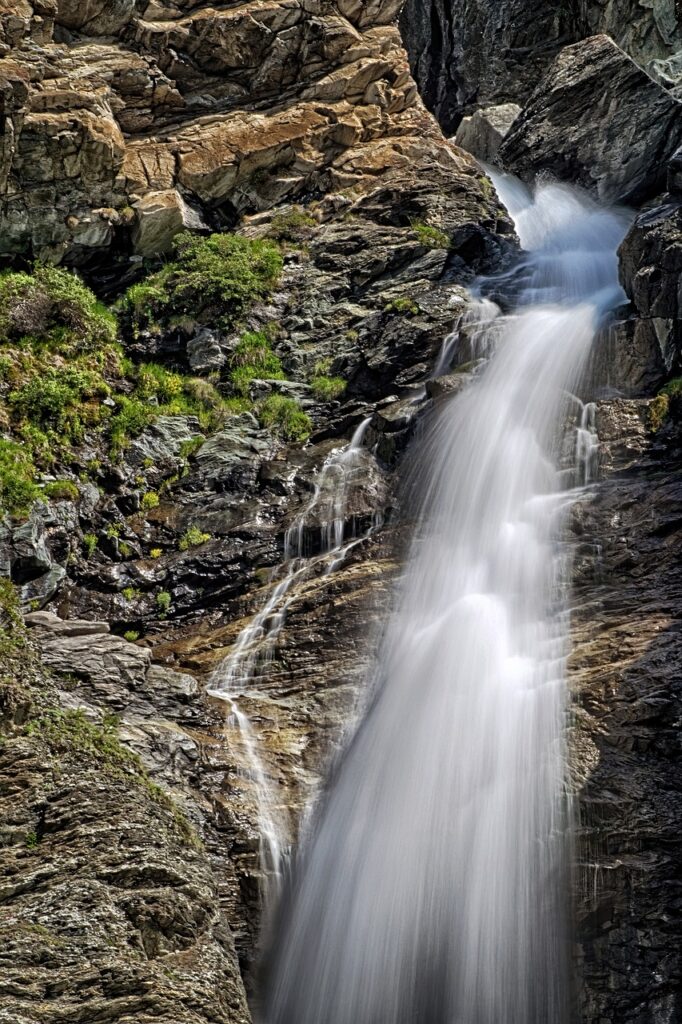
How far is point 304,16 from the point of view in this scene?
79.9 feet

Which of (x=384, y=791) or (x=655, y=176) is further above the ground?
(x=655, y=176)

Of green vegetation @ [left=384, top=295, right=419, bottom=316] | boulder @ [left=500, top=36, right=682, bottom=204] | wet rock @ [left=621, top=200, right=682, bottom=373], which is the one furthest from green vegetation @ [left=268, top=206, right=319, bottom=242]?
boulder @ [left=500, top=36, right=682, bottom=204]

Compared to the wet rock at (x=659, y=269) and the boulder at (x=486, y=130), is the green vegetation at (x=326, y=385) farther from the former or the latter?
the boulder at (x=486, y=130)

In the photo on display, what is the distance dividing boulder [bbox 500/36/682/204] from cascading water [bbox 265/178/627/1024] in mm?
15578

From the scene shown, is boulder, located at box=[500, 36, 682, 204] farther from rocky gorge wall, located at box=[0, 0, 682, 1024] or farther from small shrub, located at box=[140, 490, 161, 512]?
small shrub, located at box=[140, 490, 161, 512]

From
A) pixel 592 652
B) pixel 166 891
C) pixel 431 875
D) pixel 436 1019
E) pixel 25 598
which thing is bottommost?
pixel 436 1019

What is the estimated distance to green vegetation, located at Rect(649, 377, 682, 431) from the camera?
45.0ft

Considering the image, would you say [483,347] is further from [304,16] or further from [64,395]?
[304,16]

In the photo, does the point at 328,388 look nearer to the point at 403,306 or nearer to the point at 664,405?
the point at 403,306

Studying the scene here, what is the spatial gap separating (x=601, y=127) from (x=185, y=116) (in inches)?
481

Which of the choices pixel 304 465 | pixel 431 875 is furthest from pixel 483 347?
pixel 431 875

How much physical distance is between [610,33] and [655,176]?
724 cm

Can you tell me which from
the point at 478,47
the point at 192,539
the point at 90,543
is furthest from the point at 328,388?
the point at 478,47

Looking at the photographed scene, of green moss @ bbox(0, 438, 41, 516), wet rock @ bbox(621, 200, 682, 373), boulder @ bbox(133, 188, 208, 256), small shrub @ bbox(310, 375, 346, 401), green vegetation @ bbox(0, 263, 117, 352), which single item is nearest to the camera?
green moss @ bbox(0, 438, 41, 516)
